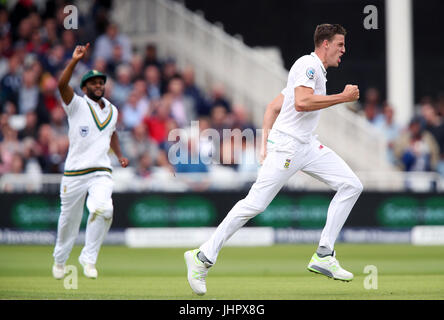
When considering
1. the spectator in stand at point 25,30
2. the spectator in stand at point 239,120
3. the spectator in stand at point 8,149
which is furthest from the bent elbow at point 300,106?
the spectator in stand at point 25,30

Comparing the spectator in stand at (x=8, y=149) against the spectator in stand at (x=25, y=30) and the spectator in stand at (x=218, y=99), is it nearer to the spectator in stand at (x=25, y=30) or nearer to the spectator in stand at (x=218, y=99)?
the spectator in stand at (x=25, y=30)

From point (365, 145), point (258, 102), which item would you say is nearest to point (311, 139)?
point (365, 145)

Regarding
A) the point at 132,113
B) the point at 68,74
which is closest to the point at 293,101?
the point at 68,74

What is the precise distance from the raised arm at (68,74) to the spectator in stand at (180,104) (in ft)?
23.8

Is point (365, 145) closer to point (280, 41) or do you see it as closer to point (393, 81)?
point (393, 81)

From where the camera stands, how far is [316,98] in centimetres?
852

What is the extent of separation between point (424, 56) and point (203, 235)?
30.4ft

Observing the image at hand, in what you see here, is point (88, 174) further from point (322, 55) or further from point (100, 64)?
point (100, 64)

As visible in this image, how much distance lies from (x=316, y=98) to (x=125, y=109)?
9445 millimetres

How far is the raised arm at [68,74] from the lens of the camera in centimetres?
939

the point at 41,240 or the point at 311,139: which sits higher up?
the point at 311,139

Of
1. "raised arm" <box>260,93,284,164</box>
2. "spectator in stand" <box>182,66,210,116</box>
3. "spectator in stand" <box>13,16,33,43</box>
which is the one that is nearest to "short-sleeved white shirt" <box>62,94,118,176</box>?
"raised arm" <box>260,93,284,164</box>

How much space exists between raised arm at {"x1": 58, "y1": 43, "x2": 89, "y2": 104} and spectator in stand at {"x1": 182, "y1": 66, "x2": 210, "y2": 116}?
8103mm
